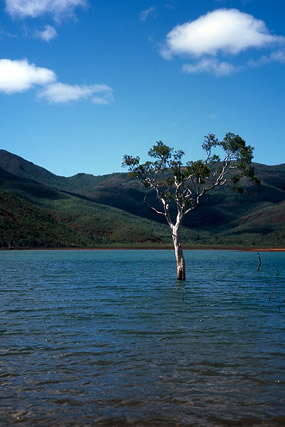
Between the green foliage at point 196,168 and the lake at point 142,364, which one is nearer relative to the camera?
the lake at point 142,364

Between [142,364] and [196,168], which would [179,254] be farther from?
[142,364]

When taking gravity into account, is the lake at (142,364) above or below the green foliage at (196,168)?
below

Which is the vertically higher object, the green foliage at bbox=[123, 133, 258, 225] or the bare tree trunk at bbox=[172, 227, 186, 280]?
the green foliage at bbox=[123, 133, 258, 225]

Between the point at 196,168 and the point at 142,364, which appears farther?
the point at 196,168

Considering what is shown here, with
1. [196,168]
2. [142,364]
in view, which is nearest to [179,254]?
[196,168]

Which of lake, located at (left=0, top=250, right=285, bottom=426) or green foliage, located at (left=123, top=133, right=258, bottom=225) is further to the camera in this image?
green foliage, located at (left=123, top=133, right=258, bottom=225)

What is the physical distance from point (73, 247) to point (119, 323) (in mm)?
142826

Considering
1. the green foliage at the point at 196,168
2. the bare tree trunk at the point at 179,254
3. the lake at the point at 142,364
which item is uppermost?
the green foliage at the point at 196,168

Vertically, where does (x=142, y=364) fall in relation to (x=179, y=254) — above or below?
below

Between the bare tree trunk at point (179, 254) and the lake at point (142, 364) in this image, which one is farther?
the bare tree trunk at point (179, 254)

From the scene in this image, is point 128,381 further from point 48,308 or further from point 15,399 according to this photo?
point 48,308

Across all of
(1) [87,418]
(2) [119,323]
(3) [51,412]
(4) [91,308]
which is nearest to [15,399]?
(3) [51,412]

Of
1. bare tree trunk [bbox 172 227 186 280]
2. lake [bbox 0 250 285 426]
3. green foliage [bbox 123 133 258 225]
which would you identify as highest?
green foliage [bbox 123 133 258 225]

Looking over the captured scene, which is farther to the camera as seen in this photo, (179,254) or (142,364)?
(179,254)
